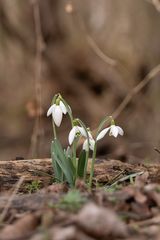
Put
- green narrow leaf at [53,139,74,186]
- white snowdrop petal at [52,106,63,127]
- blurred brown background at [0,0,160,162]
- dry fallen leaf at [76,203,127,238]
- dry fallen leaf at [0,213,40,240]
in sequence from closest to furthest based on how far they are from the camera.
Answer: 1. dry fallen leaf at [76,203,127,238]
2. dry fallen leaf at [0,213,40,240]
3. green narrow leaf at [53,139,74,186]
4. white snowdrop petal at [52,106,63,127]
5. blurred brown background at [0,0,160,162]

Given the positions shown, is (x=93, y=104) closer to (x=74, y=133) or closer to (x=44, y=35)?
(x=44, y=35)

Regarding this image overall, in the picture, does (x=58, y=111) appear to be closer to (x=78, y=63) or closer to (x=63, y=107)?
(x=63, y=107)

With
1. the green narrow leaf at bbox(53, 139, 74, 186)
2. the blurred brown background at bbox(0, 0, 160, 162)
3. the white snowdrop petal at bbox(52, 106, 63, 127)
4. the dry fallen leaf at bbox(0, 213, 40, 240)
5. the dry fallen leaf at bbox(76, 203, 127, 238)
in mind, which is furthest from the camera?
the blurred brown background at bbox(0, 0, 160, 162)

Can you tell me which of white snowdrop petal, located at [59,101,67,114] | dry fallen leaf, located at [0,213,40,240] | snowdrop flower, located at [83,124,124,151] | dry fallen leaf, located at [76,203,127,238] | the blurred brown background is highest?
the blurred brown background

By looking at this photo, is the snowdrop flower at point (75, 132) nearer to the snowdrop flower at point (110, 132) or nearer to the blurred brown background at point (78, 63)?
the snowdrop flower at point (110, 132)

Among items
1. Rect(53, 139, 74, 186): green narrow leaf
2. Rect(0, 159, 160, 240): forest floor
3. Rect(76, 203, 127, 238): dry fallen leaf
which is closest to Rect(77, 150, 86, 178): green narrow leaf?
Rect(53, 139, 74, 186): green narrow leaf

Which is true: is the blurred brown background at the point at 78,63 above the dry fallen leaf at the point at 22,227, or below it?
above

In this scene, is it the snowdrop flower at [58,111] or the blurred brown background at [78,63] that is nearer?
the snowdrop flower at [58,111]

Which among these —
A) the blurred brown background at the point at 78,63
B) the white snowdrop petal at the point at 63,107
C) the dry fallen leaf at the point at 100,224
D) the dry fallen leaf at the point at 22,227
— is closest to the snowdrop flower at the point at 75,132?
the white snowdrop petal at the point at 63,107

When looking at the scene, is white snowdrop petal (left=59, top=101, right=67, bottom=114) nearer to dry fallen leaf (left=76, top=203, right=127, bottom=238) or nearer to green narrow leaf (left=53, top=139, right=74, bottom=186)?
green narrow leaf (left=53, top=139, right=74, bottom=186)
